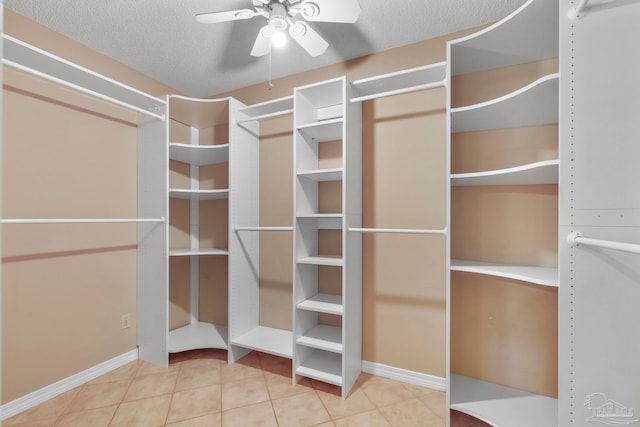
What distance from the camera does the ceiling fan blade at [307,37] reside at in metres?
1.70

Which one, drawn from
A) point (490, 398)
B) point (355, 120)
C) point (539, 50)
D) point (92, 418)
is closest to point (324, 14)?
point (355, 120)

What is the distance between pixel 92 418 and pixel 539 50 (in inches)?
134

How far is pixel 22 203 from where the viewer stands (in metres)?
1.96

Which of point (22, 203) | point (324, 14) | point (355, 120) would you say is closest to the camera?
point (324, 14)

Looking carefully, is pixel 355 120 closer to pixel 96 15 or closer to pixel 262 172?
pixel 262 172

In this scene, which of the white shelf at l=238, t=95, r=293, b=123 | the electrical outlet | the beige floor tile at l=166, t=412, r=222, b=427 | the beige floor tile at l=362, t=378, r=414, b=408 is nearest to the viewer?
the beige floor tile at l=166, t=412, r=222, b=427

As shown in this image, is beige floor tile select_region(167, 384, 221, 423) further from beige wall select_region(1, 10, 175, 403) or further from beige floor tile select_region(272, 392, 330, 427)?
beige wall select_region(1, 10, 175, 403)

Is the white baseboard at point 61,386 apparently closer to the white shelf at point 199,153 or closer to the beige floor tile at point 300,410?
the beige floor tile at point 300,410

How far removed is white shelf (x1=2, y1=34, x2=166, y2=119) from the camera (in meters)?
1.70

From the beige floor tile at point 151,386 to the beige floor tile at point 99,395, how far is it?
5 centimetres

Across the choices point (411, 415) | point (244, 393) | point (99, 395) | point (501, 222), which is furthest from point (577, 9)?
point (99, 395)

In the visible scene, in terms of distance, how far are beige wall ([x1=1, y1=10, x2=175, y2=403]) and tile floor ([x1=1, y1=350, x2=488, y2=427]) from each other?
280 mm

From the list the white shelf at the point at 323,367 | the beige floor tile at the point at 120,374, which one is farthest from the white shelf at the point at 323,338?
the beige floor tile at the point at 120,374

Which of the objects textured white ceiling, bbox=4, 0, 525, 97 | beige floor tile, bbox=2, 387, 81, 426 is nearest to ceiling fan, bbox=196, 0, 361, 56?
textured white ceiling, bbox=4, 0, 525, 97
